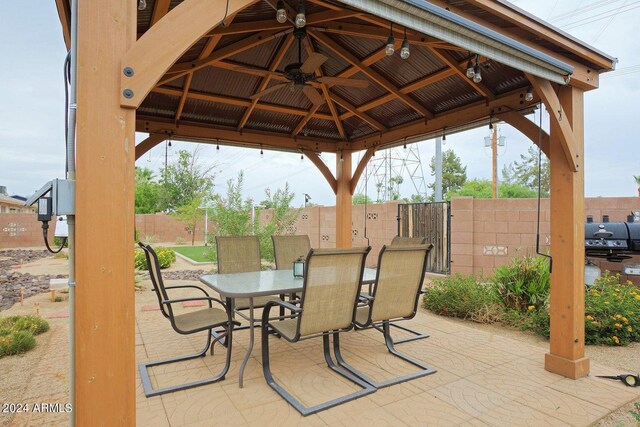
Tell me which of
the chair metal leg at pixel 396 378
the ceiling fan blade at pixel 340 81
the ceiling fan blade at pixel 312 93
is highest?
the ceiling fan blade at pixel 340 81

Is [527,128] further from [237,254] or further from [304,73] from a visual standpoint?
[237,254]

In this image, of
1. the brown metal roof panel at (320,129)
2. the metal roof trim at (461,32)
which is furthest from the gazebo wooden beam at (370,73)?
the metal roof trim at (461,32)

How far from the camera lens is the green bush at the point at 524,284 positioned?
4.46 meters

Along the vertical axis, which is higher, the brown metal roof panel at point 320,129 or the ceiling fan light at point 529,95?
the brown metal roof panel at point 320,129

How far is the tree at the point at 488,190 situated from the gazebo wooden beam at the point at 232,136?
Result: 878 inches

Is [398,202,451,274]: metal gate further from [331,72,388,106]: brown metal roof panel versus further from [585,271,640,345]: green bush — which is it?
[331,72,388,106]: brown metal roof panel

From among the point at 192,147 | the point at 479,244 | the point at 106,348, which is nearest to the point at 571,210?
the point at 106,348

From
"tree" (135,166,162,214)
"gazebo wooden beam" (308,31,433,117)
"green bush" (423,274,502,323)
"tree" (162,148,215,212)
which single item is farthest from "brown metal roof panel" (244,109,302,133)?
"tree" (135,166,162,214)

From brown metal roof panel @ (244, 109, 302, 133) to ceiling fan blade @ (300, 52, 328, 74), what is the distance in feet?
6.22

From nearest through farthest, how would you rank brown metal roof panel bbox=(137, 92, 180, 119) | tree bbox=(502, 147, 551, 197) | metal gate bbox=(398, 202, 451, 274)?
brown metal roof panel bbox=(137, 92, 180, 119) < metal gate bbox=(398, 202, 451, 274) < tree bbox=(502, 147, 551, 197)

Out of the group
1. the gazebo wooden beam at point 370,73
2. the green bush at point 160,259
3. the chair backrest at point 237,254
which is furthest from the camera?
the green bush at point 160,259

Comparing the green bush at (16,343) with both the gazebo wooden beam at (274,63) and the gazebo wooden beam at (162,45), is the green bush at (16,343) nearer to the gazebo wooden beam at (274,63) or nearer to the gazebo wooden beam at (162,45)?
the gazebo wooden beam at (162,45)

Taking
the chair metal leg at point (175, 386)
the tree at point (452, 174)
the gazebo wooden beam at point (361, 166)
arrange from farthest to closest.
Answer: the tree at point (452, 174) → the gazebo wooden beam at point (361, 166) → the chair metal leg at point (175, 386)

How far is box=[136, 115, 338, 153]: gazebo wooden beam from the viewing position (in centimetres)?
482
